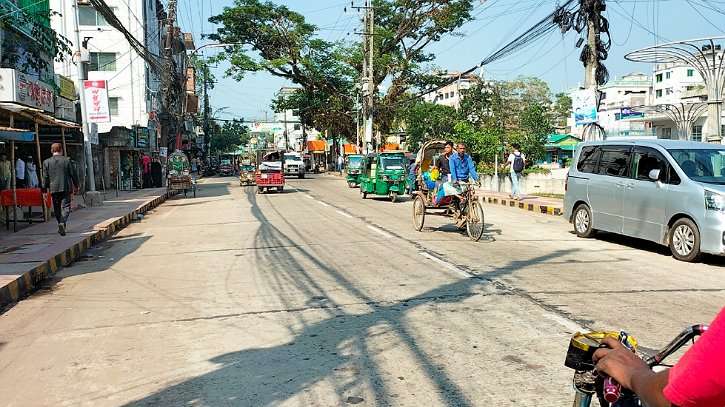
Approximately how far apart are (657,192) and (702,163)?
0.81 m

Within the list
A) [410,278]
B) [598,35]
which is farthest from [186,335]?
[598,35]

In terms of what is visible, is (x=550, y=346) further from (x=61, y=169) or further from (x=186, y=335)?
(x=61, y=169)

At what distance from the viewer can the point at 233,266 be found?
30.7ft

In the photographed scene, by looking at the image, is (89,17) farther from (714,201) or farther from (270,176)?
(714,201)

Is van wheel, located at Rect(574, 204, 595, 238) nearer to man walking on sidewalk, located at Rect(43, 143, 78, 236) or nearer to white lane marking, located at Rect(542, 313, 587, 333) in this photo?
white lane marking, located at Rect(542, 313, 587, 333)

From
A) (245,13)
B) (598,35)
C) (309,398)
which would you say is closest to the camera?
(309,398)

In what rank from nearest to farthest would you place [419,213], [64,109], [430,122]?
[419,213] < [64,109] < [430,122]

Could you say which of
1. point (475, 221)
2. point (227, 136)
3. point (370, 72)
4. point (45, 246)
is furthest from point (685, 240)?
point (227, 136)

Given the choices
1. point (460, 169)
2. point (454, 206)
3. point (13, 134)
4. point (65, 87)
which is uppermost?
point (65, 87)

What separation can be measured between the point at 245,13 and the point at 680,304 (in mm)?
39986

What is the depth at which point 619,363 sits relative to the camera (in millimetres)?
1962

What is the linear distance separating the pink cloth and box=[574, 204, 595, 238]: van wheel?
11.0 m

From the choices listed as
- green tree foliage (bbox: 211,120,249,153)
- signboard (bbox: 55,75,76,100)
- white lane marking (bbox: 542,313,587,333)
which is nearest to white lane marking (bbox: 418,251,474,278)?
white lane marking (bbox: 542,313,587,333)

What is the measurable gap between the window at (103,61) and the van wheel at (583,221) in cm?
3474
